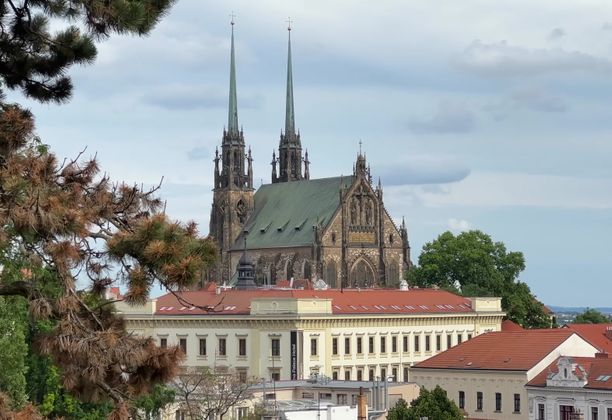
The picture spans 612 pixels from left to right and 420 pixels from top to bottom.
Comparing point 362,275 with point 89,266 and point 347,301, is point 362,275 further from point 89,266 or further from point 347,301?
point 89,266

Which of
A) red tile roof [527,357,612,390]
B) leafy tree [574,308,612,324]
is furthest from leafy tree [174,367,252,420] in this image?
leafy tree [574,308,612,324]

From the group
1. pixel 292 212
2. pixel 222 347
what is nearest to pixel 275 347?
pixel 222 347

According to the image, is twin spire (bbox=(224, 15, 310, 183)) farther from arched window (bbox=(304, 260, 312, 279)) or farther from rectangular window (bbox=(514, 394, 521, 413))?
rectangular window (bbox=(514, 394, 521, 413))

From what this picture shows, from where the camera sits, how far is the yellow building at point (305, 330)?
310ft

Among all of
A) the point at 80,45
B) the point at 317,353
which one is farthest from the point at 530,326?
the point at 80,45

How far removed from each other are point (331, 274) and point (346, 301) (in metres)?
39.0

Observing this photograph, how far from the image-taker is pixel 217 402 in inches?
2552

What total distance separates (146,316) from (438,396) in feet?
126

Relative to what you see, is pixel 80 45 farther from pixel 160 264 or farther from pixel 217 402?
pixel 217 402

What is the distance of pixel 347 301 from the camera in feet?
332

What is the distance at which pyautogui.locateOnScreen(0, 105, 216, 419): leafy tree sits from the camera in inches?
700

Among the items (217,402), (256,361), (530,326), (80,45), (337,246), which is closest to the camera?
(80,45)

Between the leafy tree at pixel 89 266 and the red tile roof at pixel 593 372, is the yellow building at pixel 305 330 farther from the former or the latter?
the leafy tree at pixel 89 266

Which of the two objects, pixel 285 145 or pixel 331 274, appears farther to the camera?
pixel 285 145
